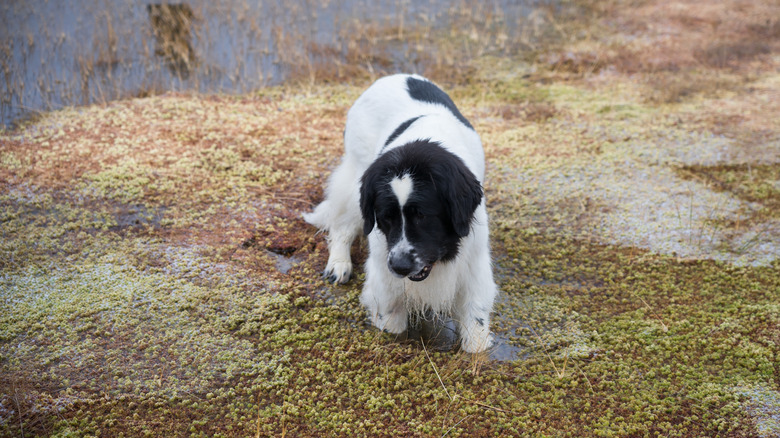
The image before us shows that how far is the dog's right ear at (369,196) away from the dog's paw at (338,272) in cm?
86

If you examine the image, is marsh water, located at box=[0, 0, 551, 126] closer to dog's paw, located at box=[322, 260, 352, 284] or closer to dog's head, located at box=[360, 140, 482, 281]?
dog's paw, located at box=[322, 260, 352, 284]

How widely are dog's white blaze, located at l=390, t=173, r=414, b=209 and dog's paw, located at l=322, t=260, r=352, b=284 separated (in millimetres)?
1232

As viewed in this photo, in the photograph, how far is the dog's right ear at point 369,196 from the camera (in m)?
2.96

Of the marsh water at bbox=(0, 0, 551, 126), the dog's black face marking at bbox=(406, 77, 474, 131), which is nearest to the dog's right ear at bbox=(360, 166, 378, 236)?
the dog's black face marking at bbox=(406, 77, 474, 131)

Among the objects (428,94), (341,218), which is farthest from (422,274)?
(428,94)

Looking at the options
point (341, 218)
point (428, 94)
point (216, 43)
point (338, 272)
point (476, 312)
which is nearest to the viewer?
point (476, 312)

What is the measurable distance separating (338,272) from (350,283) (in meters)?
0.11

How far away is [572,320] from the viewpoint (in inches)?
139

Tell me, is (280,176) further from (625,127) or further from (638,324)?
(625,127)

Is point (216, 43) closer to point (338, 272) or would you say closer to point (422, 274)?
point (338, 272)

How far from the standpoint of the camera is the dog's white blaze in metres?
2.83

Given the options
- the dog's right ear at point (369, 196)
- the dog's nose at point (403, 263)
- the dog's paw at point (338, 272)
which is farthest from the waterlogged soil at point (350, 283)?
the dog's right ear at point (369, 196)

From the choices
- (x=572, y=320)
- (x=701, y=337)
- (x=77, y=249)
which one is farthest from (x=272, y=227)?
(x=701, y=337)

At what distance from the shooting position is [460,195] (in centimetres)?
287
